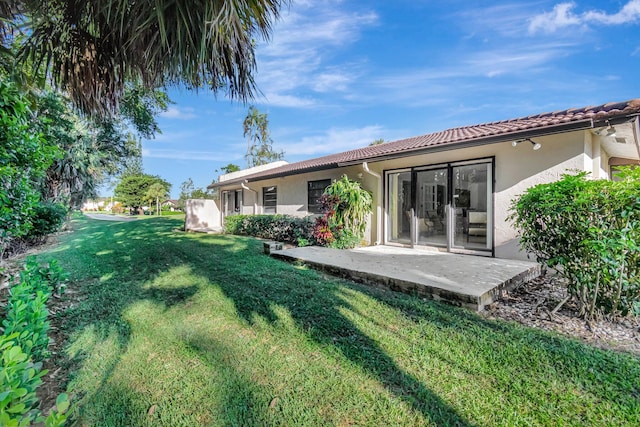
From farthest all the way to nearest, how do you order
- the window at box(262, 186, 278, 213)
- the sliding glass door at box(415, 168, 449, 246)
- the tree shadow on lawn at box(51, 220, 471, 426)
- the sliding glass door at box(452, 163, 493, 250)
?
the window at box(262, 186, 278, 213)
the sliding glass door at box(415, 168, 449, 246)
the sliding glass door at box(452, 163, 493, 250)
the tree shadow on lawn at box(51, 220, 471, 426)

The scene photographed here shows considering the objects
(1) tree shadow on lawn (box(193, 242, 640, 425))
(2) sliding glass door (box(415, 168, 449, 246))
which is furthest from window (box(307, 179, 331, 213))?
(1) tree shadow on lawn (box(193, 242, 640, 425))

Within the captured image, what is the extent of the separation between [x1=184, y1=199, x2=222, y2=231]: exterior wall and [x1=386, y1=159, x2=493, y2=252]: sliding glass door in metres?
14.5

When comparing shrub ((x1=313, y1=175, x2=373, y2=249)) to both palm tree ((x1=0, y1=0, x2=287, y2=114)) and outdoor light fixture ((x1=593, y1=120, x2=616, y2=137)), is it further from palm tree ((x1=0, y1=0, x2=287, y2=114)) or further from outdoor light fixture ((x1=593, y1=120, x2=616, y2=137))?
palm tree ((x1=0, y1=0, x2=287, y2=114))

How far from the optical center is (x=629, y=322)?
3.54 metres

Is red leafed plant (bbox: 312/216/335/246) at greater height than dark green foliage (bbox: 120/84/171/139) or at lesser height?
lesser

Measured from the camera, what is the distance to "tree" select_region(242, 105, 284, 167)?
35.2 meters

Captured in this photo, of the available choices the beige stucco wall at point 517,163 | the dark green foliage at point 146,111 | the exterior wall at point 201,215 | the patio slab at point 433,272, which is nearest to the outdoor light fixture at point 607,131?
the beige stucco wall at point 517,163

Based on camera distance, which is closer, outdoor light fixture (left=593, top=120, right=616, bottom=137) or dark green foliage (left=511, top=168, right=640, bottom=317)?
dark green foliage (left=511, top=168, right=640, bottom=317)

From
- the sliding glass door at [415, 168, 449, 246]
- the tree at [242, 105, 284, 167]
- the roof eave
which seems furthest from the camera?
the tree at [242, 105, 284, 167]

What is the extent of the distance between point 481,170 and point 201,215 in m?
18.1

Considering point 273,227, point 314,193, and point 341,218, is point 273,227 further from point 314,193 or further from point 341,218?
point 341,218

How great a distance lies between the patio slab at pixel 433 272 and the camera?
4.32m

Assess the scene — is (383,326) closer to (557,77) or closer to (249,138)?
(557,77)

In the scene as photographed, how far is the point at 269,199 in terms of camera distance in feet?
52.1
